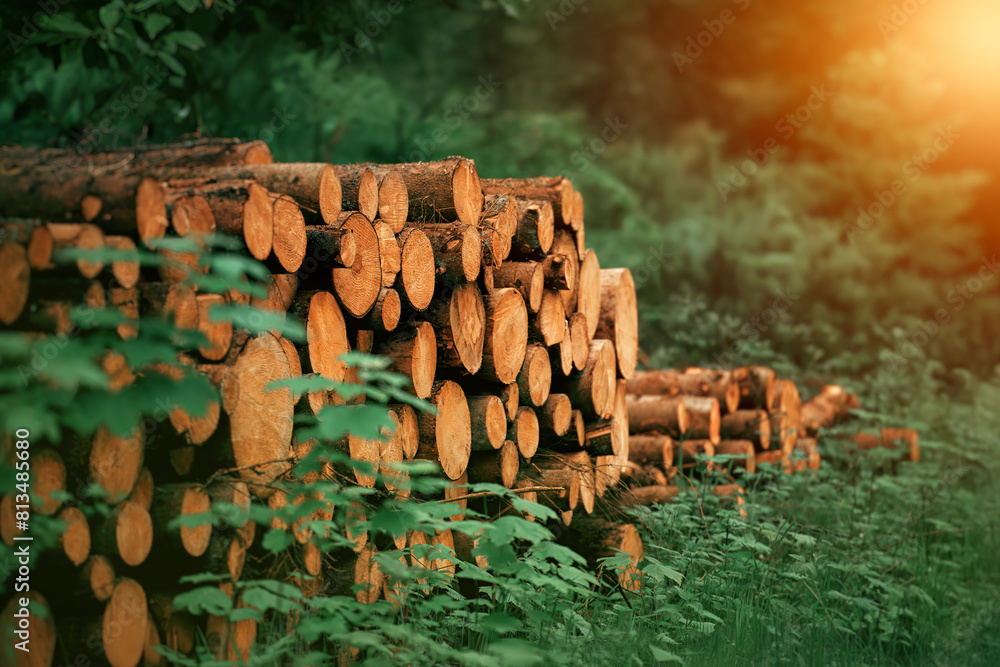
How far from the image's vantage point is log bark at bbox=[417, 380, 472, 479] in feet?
8.30

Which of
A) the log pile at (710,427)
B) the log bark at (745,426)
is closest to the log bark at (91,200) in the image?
the log pile at (710,427)

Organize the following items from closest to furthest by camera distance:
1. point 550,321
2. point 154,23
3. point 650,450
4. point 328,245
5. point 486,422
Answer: point 328,245 → point 486,422 → point 550,321 → point 154,23 → point 650,450

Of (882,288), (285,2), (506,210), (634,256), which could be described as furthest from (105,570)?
(882,288)

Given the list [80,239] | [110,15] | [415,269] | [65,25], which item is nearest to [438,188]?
[415,269]

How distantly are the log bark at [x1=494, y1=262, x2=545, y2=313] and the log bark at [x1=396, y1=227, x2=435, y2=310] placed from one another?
0.52 m

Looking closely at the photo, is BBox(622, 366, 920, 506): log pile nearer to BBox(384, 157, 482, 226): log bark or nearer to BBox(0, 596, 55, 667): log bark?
BBox(384, 157, 482, 226): log bark

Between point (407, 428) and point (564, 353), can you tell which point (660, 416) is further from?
point (407, 428)

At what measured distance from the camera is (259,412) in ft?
6.43

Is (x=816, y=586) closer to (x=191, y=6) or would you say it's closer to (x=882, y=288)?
(x=191, y=6)

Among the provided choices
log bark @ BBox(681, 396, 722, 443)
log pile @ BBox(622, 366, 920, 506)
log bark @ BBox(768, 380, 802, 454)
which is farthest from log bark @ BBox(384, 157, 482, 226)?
log bark @ BBox(768, 380, 802, 454)

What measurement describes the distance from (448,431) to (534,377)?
1.92 feet

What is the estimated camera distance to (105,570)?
1.67 m

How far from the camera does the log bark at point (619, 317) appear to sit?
3818mm

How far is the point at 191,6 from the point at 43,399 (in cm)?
270
